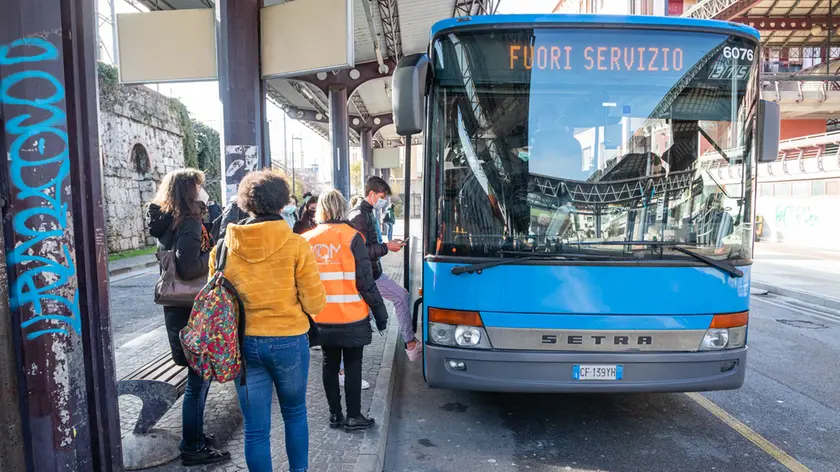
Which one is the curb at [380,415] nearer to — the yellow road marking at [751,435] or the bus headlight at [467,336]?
the bus headlight at [467,336]

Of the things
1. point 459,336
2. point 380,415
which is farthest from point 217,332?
point 380,415

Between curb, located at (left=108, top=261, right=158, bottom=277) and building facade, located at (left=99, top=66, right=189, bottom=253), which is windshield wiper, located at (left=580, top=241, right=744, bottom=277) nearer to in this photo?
curb, located at (left=108, top=261, right=158, bottom=277)

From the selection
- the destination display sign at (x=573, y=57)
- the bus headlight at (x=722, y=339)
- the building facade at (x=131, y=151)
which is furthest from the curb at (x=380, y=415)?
the building facade at (x=131, y=151)

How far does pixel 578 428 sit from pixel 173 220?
11.5 feet

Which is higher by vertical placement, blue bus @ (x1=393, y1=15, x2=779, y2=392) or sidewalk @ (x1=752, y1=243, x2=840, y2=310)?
blue bus @ (x1=393, y1=15, x2=779, y2=392)

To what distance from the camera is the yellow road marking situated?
3.87 meters

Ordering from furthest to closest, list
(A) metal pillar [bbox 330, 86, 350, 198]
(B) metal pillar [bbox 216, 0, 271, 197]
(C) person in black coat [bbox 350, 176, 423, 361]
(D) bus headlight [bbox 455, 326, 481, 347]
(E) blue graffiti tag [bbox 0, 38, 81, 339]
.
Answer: (A) metal pillar [bbox 330, 86, 350, 198]
(B) metal pillar [bbox 216, 0, 271, 197]
(C) person in black coat [bbox 350, 176, 423, 361]
(D) bus headlight [bbox 455, 326, 481, 347]
(E) blue graffiti tag [bbox 0, 38, 81, 339]

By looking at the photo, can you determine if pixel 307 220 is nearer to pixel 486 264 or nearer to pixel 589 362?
pixel 486 264

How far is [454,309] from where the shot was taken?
13.1 ft

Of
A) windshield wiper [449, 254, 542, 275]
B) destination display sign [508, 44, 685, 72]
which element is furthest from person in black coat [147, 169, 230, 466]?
destination display sign [508, 44, 685, 72]

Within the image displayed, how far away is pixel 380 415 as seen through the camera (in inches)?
172

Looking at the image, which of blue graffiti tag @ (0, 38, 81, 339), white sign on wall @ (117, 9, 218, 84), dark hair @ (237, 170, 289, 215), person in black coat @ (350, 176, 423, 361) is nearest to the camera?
blue graffiti tag @ (0, 38, 81, 339)

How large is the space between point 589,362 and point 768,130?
2.33 metres

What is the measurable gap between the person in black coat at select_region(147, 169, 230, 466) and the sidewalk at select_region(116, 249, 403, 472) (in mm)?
146
